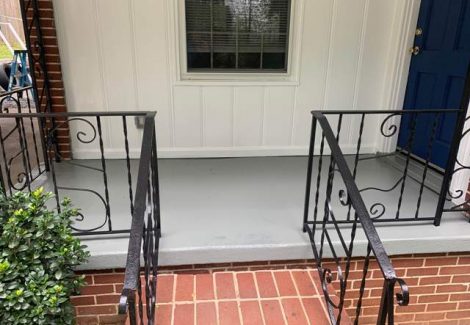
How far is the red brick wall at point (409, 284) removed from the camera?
2.08m

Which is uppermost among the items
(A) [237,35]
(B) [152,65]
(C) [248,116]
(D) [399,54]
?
(A) [237,35]

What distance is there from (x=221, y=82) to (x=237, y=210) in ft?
4.42

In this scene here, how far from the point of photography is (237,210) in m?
2.51

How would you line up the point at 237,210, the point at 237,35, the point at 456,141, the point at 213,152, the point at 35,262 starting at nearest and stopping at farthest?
the point at 35,262 < the point at 456,141 < the point at 237,210 < the point at 237,35 < the point at 213,152

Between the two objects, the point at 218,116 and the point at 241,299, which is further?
the point at 218,116

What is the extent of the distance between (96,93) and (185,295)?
2096mm

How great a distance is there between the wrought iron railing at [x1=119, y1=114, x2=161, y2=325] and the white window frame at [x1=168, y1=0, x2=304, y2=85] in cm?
149

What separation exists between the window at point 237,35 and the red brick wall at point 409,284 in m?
1.93

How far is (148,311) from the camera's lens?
5.22 feet

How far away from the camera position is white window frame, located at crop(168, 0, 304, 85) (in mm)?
3158

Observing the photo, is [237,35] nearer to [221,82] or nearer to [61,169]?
[221,82]

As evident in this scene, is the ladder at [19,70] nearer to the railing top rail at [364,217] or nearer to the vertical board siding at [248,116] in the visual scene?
the vertical board siding at [248,116]

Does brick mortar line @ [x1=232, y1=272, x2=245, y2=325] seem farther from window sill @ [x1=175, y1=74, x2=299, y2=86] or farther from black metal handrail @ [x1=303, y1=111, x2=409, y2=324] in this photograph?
window sill @ [x1=175, y1=74, x2=299, y2=86]

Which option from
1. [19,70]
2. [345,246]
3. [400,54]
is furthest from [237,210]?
[19,70]
